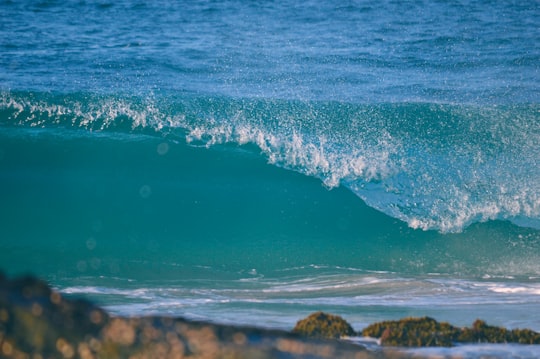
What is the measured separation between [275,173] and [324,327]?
546cm

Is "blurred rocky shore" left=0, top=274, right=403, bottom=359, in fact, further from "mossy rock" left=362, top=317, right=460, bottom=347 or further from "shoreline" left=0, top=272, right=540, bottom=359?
"mossy rock" left=362, top=317, right=460, bottom=347

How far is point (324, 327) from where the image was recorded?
11.7 feet

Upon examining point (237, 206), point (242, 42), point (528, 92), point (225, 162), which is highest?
point (242, 42)

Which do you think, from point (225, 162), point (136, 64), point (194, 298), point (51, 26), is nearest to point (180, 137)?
point (225, 162)

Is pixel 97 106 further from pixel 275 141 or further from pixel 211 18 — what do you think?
pixel 211 18

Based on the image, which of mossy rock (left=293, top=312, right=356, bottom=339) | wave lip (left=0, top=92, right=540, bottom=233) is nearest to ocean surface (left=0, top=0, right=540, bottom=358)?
wave lip (left=0, top=92, right=540, bottom=233)

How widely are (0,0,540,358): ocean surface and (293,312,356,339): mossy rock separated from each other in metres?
0.60

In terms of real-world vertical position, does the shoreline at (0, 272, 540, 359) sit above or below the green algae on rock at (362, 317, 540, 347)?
above

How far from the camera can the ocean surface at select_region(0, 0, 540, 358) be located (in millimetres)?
6035

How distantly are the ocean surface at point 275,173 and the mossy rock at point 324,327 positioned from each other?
0.60 meters

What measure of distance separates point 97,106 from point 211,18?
6.22 metres

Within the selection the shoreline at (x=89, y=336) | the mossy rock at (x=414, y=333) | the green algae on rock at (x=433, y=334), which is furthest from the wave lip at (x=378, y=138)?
the shoreline at (x=89, y=336)

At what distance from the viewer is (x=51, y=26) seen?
1389 cm

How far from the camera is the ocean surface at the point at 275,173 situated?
604cm
